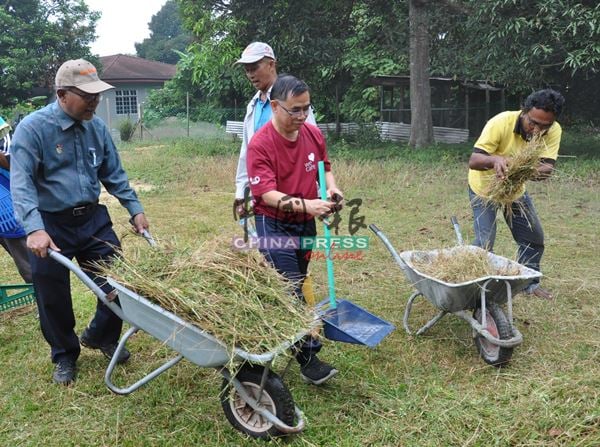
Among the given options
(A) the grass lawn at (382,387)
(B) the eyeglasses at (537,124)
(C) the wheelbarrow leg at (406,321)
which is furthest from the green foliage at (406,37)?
(C) the wheelbarrow leg at (406,321)

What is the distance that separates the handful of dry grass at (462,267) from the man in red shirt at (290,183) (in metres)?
0.87

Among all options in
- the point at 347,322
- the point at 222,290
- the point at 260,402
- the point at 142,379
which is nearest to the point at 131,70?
the point at 347,322

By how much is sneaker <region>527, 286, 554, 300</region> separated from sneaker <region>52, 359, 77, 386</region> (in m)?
3.39

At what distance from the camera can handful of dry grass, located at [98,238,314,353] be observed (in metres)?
2.42

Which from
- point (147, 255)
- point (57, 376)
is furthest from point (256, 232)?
point (57, 376)

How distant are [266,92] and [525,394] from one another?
88.8 inches

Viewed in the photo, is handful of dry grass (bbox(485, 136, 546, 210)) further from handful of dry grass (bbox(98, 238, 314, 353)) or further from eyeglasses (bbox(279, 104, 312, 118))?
handful of dry grass (bbox(98, 238, 314, 353))

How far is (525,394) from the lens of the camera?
9.65 feet

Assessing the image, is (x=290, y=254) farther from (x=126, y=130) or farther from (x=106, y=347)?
(x=126, y=130)

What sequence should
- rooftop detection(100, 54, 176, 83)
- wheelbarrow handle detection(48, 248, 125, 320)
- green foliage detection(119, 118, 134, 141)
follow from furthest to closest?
1. rooftop detection(100, 54, 176, 83)
2. green foliage detection(119, 118, 134, 141)
3. wheelbarrow handle detection(48, 248, 125, 320)

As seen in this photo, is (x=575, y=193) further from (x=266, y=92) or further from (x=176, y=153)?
(x=176, y=153)

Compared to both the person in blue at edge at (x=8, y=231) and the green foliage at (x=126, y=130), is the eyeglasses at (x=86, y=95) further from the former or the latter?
the green foliage at (x=126, y=130)

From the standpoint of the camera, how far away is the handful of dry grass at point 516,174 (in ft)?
12.5

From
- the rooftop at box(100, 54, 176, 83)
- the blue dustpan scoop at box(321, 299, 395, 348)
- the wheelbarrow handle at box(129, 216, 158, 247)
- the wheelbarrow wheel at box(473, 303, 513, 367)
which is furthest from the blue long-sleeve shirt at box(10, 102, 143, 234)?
the rooftop at box(100, 54, 176, 83)
